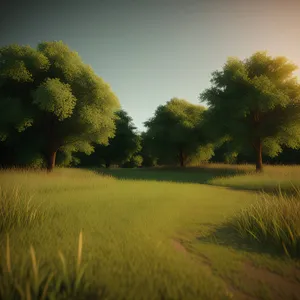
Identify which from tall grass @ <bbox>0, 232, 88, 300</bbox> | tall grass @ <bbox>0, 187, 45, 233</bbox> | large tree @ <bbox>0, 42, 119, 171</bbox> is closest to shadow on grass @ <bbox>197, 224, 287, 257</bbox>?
tall grass @ <bbox>0, 232, 88, 300</bbox>

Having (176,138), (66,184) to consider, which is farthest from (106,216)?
(176,138)

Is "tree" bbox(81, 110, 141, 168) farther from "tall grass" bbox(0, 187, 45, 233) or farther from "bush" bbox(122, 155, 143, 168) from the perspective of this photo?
"tall grass" bbox(0, 187, 45, 233)

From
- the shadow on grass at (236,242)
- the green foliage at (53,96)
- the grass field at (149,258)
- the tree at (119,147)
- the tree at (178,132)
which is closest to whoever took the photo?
the grass field at (149,258)

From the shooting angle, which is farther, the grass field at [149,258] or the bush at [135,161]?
the bush at [135,161]

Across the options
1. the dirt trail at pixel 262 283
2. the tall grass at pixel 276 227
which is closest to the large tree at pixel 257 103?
the tall grass at pixel 276 227

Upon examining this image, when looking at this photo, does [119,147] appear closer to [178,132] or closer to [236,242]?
[178,132]

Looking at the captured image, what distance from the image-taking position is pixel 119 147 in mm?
44281

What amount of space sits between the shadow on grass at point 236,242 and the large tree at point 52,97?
1359 centimetres

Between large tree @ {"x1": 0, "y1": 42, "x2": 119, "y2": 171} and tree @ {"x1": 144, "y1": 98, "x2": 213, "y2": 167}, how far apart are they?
50.3 ft

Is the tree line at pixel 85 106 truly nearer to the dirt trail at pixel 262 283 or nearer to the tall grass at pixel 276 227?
the tall grass at pixel 276 227

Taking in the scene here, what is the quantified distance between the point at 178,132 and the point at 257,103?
13.2m

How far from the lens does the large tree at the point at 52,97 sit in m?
14.7

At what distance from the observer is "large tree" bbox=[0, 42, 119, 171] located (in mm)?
14680

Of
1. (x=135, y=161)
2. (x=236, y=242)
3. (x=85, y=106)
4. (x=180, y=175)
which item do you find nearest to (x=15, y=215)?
(x=236, y=242)
